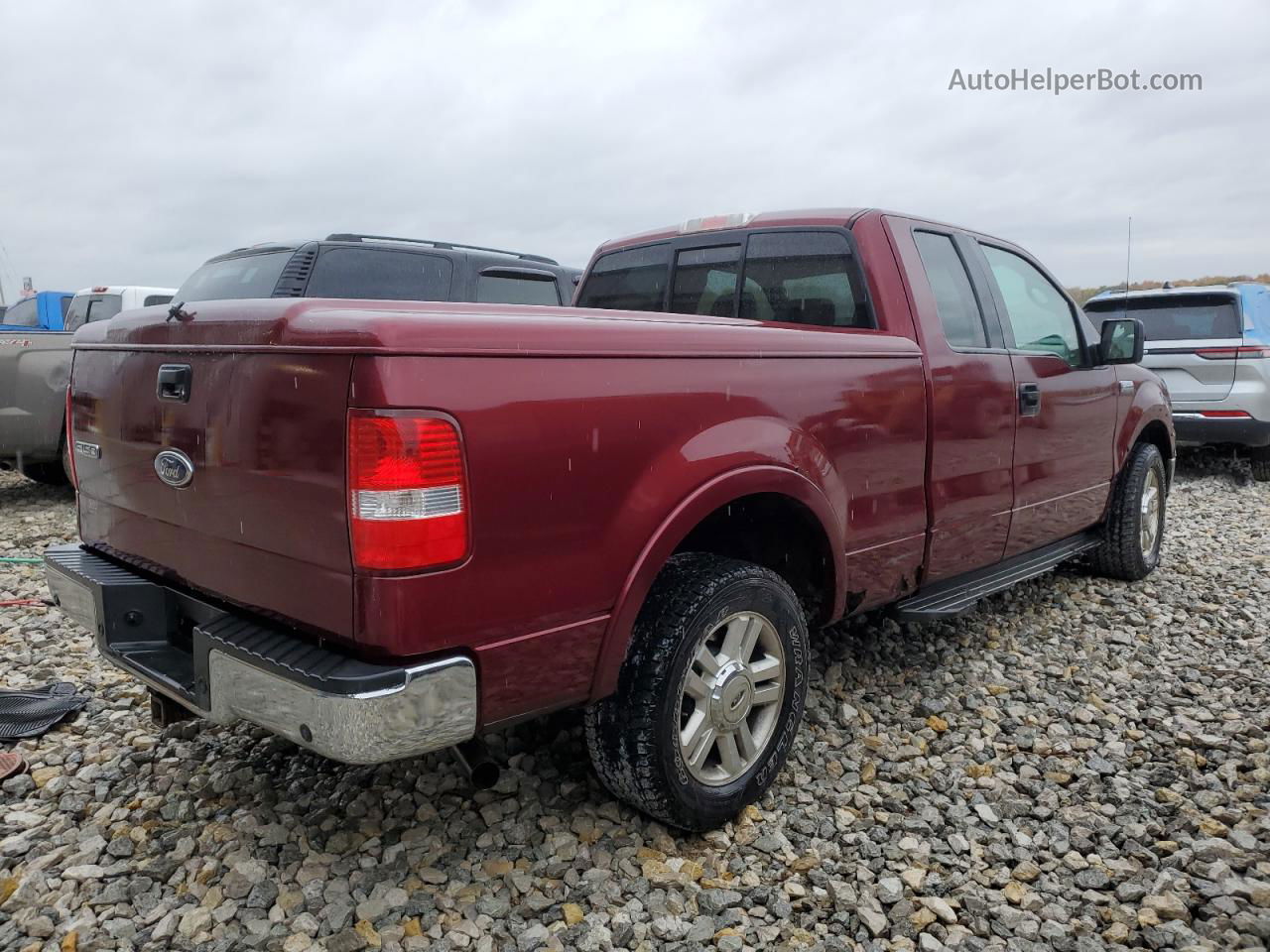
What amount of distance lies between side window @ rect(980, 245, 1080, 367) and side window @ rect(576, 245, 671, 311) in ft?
4.54

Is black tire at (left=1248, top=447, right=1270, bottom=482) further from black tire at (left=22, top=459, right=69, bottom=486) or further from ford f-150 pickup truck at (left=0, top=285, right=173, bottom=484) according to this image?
black tire at (left=22, top=459, right=69, bottom=486)

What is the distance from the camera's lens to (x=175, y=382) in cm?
225

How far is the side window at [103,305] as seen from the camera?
10.8 meters

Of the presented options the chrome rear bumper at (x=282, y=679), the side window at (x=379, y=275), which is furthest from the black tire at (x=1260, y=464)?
the chrome rear bumper at (x=282, y=679)

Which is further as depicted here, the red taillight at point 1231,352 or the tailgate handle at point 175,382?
the red taillight at point 1231,352

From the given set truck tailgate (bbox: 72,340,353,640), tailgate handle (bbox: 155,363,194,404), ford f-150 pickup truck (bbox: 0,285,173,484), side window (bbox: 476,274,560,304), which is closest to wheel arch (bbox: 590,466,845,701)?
truck tailgate (bbox: 72,340,353,640)

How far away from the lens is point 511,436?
1.99 m

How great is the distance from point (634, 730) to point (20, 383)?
6233mm

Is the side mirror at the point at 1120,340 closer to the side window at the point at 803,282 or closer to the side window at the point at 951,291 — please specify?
the side window at the point at 951,291

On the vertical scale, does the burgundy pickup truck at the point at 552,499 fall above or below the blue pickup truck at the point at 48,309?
below

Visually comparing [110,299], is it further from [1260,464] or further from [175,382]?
[1260,464]

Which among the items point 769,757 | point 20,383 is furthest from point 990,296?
point 20,383

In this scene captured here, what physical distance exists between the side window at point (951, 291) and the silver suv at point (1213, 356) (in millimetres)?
5571

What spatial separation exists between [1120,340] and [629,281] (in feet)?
7.41
